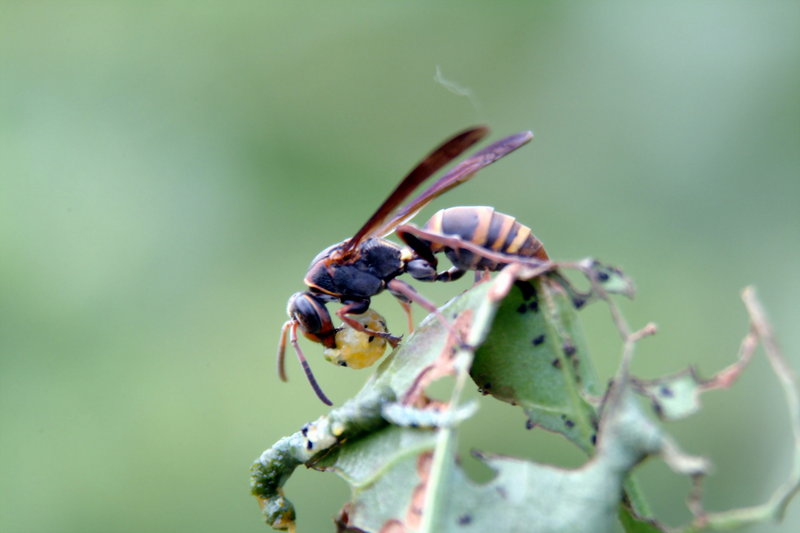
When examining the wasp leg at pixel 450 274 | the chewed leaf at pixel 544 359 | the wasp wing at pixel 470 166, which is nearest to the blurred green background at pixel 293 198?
the wasp leg at pixel 450 274

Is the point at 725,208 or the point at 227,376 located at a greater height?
the point at 227,376

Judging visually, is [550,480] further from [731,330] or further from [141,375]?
[141,375]

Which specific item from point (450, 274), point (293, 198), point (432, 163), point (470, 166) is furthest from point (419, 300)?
point (293, 198)

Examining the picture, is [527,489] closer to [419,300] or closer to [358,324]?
[419,300]

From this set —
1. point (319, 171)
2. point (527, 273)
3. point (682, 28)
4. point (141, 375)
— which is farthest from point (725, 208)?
point (527, 273)

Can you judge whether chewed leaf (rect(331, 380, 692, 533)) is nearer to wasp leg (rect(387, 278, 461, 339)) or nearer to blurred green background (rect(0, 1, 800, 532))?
wasp leg (rect(387, 278, 461, 339))
